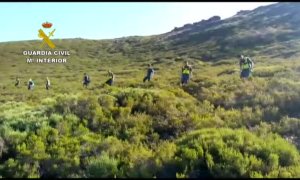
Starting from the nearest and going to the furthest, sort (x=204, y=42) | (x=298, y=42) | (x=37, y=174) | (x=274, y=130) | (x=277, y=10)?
(x=37, y=174)
(x=274, y=130)
(x=298, y=42)
(x=204, y=42)
(x=277, y=10)

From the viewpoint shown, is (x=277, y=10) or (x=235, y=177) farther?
(x=277, y=10)

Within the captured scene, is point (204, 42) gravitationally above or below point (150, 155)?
above

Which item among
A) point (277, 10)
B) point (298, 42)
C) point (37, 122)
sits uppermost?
point (277, 10)

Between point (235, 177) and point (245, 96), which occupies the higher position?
point (245, 96)

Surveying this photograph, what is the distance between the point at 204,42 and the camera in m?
94.3

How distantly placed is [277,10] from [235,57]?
41.6 metres

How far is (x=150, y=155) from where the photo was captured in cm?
1052

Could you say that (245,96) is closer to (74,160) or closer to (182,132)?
(182,132)

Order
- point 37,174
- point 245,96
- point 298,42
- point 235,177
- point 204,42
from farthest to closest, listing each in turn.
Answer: point 204,42
point 298,42
point 245,96
point 37,174
point 235,177

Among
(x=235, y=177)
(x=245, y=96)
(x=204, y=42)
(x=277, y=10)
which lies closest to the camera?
(x=235, y=177)

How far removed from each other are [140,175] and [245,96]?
8148mm

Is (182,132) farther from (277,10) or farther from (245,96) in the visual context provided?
(277,10)

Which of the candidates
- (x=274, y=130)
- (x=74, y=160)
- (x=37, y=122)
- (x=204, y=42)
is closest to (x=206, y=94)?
(x=274, y=130)

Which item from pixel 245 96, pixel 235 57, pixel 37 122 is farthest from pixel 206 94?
pixel 235 57
